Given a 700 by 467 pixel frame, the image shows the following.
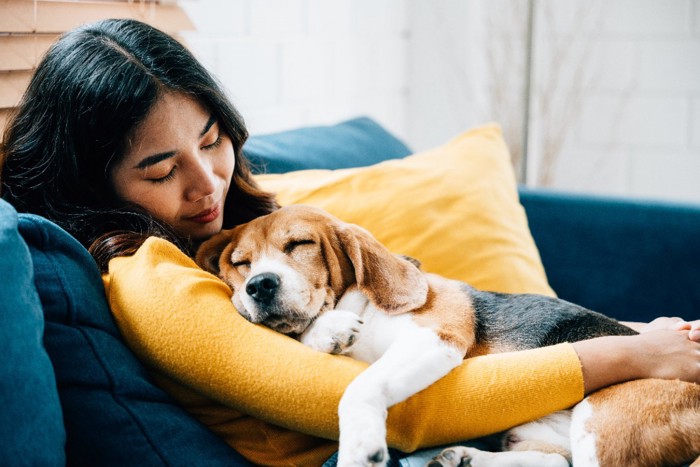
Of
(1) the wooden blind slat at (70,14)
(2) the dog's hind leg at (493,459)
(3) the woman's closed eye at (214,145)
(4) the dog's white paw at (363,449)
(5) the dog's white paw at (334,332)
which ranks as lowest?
(2) the dog's hind leg at (493,459)

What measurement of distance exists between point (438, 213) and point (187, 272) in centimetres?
84

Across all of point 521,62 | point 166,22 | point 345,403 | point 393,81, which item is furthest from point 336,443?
point 521,62

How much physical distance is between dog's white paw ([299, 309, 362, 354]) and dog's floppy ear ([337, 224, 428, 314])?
9cm

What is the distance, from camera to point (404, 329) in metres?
1.32

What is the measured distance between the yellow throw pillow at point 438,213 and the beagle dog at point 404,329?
1.02 ft

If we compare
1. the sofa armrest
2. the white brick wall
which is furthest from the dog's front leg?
the white brick wall

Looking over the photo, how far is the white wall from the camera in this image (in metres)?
3.54

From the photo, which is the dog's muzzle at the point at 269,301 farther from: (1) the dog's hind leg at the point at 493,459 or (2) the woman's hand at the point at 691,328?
(2) the woman's hand at the point at 691,328

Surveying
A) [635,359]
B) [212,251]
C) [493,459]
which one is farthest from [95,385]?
[635,359]

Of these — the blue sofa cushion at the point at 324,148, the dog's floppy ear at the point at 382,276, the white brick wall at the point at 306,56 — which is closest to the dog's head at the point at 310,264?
the dog's floppy ear at the point at 382,276

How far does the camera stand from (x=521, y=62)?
150 inches

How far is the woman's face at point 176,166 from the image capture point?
1.39 meters

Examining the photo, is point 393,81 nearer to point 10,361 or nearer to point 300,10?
point 300,10

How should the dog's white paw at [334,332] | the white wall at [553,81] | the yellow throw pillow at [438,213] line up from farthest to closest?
the white wall at [553,81] → the yellow throw pillow at [438,213] → the dog's white paw at [334,332]
